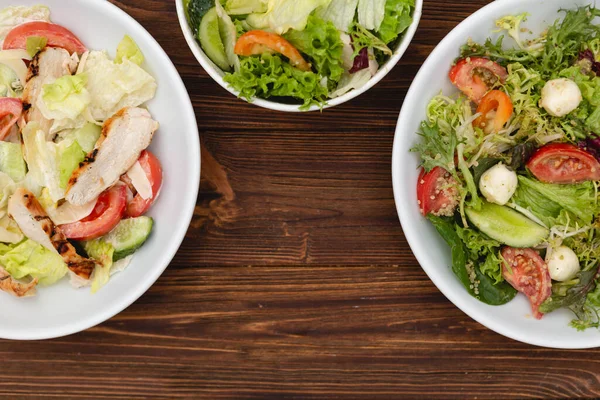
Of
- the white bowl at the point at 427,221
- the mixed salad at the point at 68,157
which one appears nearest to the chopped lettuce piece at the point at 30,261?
the mixed salad at the point at 68,157

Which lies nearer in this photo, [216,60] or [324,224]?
[216,60]

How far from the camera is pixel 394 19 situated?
197cm

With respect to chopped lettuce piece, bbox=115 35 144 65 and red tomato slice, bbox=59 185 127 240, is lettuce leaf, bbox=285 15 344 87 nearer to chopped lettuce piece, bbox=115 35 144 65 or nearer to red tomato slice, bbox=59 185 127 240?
chopped lettuce piece, bbox=115 35 144 65

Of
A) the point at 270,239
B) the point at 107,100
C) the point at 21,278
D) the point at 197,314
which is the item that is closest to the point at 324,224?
the point at 270,239

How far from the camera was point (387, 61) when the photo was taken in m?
2.05

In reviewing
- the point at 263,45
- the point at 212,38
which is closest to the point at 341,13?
the point at 263,45

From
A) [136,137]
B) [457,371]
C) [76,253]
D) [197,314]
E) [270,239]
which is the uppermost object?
[136,137]

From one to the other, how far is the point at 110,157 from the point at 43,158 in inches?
9.0

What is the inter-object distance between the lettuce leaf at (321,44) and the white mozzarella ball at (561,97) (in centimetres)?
70

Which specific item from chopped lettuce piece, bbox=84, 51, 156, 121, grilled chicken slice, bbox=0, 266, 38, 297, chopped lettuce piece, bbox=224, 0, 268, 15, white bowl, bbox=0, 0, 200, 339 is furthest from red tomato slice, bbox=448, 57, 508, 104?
grilled chicken slice, bbox=0, 266, 38, 297

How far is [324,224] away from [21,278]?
1.13 meters

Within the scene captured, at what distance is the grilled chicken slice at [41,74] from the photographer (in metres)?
2.07

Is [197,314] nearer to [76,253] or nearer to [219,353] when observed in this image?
[219,353]

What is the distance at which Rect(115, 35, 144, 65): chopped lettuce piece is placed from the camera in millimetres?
2098
